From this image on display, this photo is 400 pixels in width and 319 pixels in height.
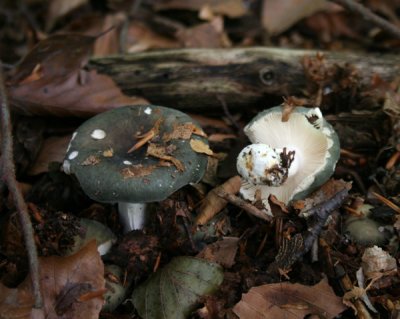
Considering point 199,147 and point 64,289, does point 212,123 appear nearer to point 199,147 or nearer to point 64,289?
point 199,147

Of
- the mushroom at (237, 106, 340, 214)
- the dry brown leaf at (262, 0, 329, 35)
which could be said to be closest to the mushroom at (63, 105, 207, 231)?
the mushroom at (237, 106, 340, 214)

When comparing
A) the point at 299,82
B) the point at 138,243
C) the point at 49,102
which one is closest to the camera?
the point at 138,243

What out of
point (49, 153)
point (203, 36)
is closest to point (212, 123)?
point (49, 153)

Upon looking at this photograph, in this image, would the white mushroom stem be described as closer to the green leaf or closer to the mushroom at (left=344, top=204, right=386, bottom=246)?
the green leaf

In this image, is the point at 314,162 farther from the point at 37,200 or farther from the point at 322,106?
the point at 37,200

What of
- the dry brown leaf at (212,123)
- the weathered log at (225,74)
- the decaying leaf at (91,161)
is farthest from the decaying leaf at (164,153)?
the weathered log at (225,74)

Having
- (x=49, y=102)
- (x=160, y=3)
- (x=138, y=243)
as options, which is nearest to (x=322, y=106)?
(x=138, y=243)
